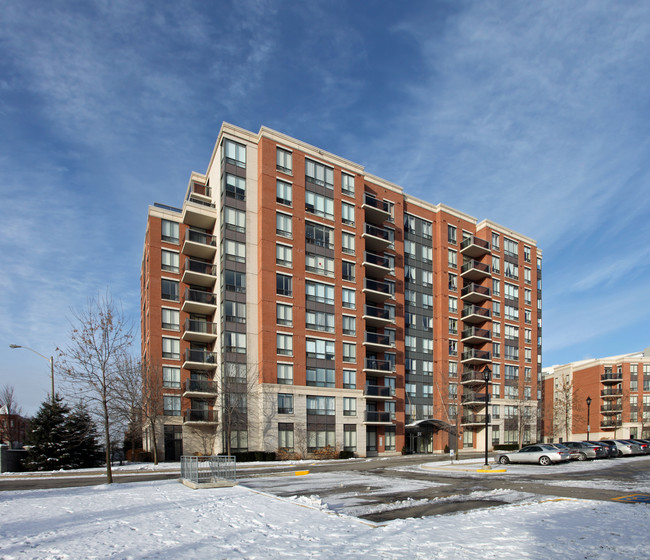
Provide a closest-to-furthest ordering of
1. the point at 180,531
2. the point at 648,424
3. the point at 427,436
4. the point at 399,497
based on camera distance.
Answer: the point at 180,531, the point at 399,497, the point at 427,436, the point at 648,424

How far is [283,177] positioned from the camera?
47.8 m

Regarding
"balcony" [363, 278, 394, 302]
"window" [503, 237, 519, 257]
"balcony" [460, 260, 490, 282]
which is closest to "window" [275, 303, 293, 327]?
"balcony" [363, 278, 394, 302]

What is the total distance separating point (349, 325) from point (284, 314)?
7.59 meters

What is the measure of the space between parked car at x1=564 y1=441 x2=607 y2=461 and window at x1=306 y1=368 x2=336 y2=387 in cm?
2108

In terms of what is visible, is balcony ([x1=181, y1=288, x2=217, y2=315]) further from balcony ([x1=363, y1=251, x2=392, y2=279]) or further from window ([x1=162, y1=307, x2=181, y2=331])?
balcony ([x1=363, y1=251, x2=392, y2=279])

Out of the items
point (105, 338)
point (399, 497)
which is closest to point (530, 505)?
point (399, 497)

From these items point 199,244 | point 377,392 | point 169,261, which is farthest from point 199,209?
point 377,392

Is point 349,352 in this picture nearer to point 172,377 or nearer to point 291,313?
point 291,313

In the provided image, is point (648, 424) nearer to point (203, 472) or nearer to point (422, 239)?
point (422, 239)

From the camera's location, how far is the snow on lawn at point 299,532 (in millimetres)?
8477

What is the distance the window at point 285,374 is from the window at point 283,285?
6.62 meters

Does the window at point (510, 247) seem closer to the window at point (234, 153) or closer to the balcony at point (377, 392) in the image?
the balcony at point (377, 392)

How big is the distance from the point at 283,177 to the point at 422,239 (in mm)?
22025

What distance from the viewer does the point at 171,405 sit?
46.6 meters
